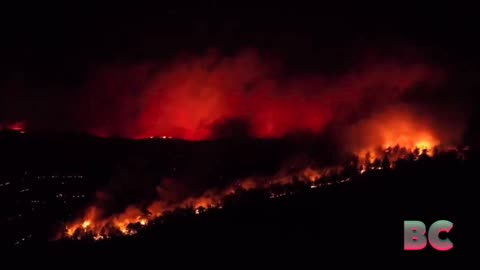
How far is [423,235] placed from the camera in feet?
34.2

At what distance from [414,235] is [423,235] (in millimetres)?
191

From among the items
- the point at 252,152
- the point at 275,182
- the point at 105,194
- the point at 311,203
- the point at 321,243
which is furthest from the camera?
the point at 252,152

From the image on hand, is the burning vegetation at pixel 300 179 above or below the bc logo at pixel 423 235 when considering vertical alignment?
above

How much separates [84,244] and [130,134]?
6.82 metres

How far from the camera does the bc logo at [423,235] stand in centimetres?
1024

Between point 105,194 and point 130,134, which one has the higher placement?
point 130,134

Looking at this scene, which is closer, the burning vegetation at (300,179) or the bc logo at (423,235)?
the bc logo at (423,235)

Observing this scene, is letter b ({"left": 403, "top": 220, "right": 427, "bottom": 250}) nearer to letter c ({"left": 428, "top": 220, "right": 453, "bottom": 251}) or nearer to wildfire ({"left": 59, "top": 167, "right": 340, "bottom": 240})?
letter c ({"left": 428, "top": 220, "right": 453, "bottom": 251})

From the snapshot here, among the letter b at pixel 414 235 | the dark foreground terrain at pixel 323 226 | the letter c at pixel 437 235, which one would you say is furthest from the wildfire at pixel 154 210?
the letter c at pixel 437 235

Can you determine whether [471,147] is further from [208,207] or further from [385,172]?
[208,207]

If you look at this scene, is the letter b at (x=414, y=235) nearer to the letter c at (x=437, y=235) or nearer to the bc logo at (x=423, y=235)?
the bc logo at (x=423, y=235)

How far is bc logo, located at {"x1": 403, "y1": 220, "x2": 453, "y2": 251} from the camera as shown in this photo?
10.2 m

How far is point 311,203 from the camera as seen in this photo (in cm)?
1195

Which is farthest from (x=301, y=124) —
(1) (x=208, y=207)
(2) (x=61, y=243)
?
(2) (x=61, y=243)
